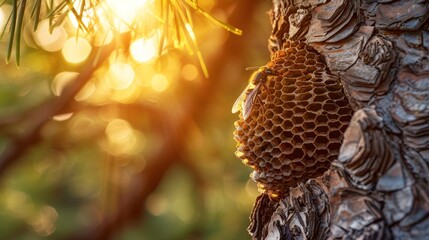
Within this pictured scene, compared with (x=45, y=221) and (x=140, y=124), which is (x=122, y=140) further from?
(x=45, y=221)

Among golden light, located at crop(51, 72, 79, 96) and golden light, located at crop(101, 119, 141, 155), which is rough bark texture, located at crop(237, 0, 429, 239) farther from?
golden light, located at crop(101, 119, 141, 155)

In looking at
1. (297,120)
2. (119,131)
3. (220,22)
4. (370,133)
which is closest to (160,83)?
(119,131)

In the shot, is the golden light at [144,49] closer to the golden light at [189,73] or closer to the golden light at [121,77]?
the golden light at [121,77]

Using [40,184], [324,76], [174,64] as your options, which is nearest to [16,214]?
[40,184]

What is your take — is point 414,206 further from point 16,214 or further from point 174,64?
point 16,214

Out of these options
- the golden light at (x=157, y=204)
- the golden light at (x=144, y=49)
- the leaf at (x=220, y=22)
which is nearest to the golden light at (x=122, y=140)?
the golden light at (x=157, y=204)

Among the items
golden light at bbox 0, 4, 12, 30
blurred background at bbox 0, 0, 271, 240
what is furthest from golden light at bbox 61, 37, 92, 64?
golden light at bbox 0, 4, 12, 30
